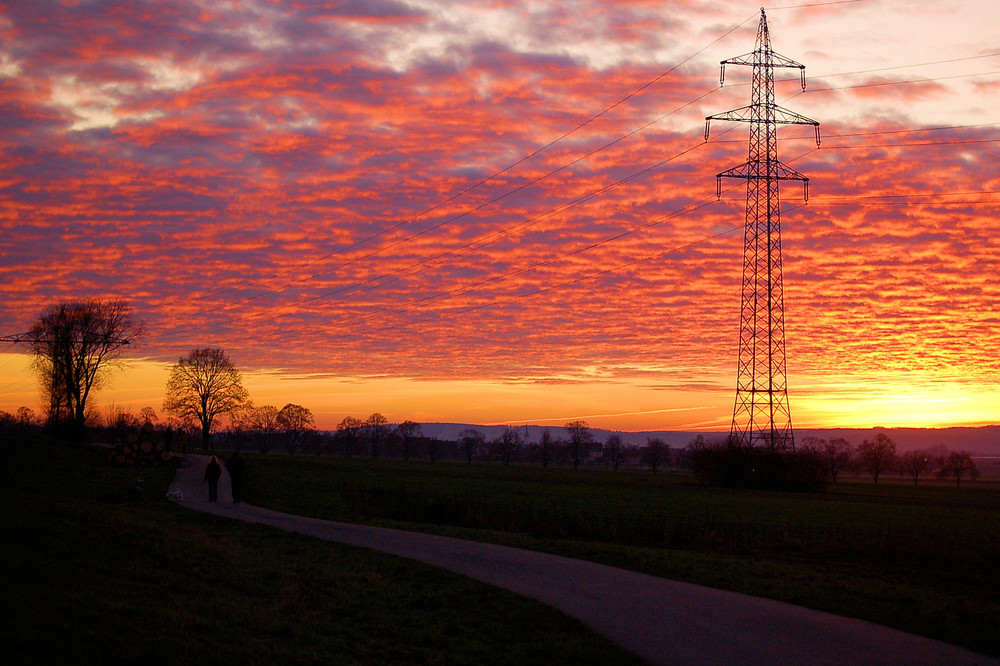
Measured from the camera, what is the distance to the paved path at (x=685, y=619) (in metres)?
10.9

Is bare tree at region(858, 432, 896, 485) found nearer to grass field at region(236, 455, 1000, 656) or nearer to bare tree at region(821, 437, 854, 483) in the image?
bare tree at region(821, 437, 854, 483)

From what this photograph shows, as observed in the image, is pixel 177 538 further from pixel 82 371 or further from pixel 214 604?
pixel 82 371

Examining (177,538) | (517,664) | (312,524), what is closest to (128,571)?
(177,538)

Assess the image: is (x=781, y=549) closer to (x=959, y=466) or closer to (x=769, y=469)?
(x=769, y=469)

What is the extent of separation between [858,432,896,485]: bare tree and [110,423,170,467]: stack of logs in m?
144

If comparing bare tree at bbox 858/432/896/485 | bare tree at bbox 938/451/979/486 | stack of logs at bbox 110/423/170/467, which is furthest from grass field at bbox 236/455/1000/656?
bare tree at bbox 938/451/979/486

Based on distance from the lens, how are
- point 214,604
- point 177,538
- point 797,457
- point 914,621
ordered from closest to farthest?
point 214,604 → point 914,621 → point 177,538 → point 797,457

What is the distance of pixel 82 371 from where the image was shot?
8769cm

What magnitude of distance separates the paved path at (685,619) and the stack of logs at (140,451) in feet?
141

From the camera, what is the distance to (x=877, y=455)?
173750 millimetres

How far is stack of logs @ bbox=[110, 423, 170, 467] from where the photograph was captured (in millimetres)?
58062

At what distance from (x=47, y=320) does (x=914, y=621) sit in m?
98.1

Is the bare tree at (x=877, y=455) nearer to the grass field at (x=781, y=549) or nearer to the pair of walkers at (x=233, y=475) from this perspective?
the grass field at (x=781, y=549)

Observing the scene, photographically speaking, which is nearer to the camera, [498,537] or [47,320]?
[498,537]
